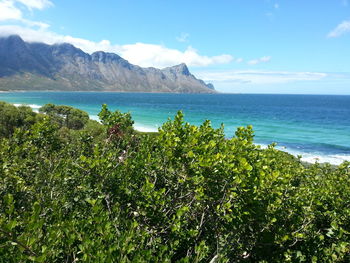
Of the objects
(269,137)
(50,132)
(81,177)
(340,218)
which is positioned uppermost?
(50,132)

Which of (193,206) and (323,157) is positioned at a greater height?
(193,206)

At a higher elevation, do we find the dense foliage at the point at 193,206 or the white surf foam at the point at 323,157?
the dense foliage at the point at 193,206

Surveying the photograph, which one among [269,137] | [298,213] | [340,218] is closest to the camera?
[298,213]

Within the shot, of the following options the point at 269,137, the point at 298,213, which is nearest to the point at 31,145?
the point at 298,213

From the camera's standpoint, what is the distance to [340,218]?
15.9 ft

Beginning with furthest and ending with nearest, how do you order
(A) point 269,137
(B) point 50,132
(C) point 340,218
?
(A) point 269,137 < (B) point 50,132 < (C) point 340,218

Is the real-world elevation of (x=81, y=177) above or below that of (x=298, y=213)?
above

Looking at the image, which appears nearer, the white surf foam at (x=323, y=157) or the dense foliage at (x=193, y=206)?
the dense foliage at (x=193, y=206)

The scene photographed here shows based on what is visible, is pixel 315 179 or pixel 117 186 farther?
pixel 315 179

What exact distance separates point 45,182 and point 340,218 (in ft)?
21.8

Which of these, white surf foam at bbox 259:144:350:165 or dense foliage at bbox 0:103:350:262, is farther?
white surf foam at bbox 259:144:350:165

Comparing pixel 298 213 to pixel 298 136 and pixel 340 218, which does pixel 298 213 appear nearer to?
pixel 340 218

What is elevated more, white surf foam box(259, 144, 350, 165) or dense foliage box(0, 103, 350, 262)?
dense foliage box(0, 103, 350, 262)

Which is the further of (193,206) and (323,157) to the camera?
(323,157)
